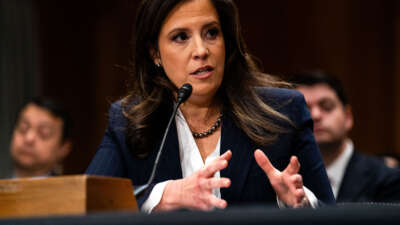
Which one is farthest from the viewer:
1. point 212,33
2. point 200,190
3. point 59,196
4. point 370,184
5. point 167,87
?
point 370,184

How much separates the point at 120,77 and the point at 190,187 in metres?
4.55

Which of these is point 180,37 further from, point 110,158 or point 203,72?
point 110,158

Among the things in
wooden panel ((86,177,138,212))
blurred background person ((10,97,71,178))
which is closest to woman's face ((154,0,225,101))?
wooden panel ((86,177,138,212))

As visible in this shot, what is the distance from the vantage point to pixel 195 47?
1822 millimetres

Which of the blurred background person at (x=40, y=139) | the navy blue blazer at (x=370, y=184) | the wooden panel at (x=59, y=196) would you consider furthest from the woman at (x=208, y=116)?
the blurred background person at (x=40, y=139)

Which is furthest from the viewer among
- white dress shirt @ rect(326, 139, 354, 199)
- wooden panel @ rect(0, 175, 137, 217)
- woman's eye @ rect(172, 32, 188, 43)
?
white dress shirt @ rect(326, 139, 354, 199)

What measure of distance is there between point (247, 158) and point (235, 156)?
0.13 feet

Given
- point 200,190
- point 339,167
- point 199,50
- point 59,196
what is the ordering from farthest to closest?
1. point 339,167
2. point 199,50
3. point 200,190
4. point 59,196

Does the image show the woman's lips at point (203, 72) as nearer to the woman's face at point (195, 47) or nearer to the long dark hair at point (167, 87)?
the woman's face at point (195, 47)

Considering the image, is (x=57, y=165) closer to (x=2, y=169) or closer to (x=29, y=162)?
(x=29, y=162)

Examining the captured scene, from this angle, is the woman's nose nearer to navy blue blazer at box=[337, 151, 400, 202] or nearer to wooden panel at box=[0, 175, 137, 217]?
wooden panel at box=[0, 175, 137, 217]

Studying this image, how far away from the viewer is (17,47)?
19.1ft

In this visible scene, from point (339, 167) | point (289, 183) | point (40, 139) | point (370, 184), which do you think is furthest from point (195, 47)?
point (40, 139)

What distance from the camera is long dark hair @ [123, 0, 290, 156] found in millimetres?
1877
